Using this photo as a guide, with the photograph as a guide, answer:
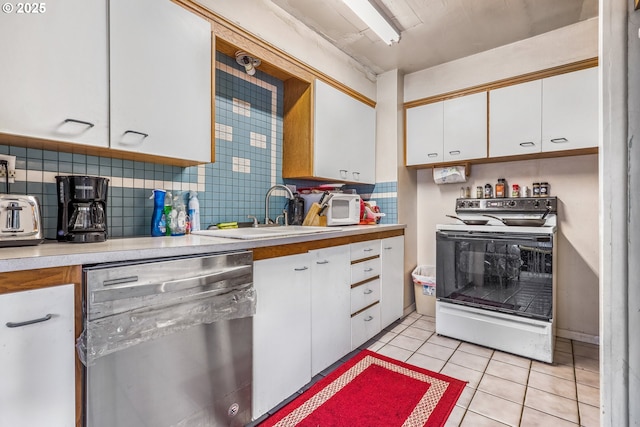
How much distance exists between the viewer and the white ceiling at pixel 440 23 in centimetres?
213

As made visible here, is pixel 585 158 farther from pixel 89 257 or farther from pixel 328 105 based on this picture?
pixel 89 257

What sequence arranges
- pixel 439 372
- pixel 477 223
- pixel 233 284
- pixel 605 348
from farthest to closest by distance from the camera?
pixel 477 223, pixel 439 372, pixel 233 284, pixel 605 348

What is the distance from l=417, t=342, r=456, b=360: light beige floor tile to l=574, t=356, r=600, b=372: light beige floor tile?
2.66 feet

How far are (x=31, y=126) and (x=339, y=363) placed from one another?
82.2 inches

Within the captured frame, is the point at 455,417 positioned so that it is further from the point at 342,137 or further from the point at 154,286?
the point at 342,137

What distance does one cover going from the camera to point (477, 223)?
8.77ft

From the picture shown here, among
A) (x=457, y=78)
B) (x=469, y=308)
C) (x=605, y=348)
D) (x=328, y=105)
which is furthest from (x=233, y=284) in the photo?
(x=457, y=78)

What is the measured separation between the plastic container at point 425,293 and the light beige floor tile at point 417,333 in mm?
371

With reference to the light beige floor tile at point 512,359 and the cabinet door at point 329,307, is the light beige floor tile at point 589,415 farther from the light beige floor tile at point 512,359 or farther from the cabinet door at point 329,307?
the cabinet door at point 329,307

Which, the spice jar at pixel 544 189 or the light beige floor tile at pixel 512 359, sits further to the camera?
the spice jar at pixel 544 189

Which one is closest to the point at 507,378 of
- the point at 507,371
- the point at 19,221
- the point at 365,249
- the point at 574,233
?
the point at 507,371

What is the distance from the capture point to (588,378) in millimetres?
1966

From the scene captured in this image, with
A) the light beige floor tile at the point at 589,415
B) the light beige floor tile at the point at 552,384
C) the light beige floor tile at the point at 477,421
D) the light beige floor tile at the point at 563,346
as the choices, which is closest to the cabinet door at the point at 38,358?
the light beige floor tile at the point at 477,421

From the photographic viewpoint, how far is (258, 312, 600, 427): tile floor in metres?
1.61
